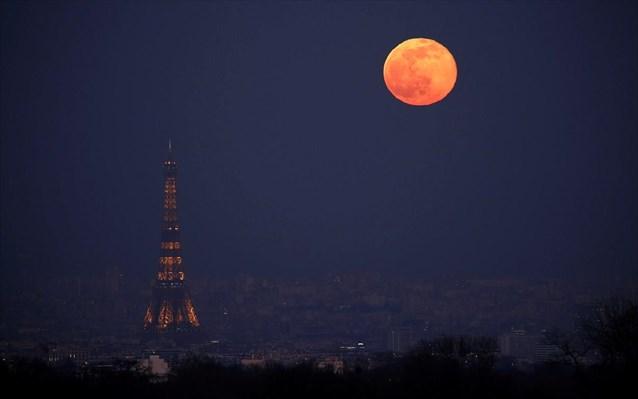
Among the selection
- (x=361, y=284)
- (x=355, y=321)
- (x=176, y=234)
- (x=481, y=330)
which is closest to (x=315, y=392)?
(x=481, y=330)

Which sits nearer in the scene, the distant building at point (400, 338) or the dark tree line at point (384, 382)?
the dark tree line at point (384, 382)

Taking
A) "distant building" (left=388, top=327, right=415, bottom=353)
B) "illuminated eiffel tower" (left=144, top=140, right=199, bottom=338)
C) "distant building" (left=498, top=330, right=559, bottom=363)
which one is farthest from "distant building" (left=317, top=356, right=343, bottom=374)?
"illuminated eiffel tower" (left=144, top=140, right=199, bottom=338)

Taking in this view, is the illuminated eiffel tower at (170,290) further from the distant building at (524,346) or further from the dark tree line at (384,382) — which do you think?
the dark tree line at (384,382)

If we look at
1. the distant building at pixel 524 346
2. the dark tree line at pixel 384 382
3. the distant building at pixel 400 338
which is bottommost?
the dark tree line at pixel 384 382

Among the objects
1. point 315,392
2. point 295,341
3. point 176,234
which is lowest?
point 315,392

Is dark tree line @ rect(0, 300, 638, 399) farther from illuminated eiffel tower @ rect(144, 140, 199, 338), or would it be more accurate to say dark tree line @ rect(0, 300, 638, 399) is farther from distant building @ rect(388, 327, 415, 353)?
illuminated eiffel tower @ rect(144, 140, 199, 338)

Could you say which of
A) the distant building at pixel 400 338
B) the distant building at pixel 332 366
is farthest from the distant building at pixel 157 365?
the distant building at pixel 400 338

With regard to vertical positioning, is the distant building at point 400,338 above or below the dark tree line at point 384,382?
above

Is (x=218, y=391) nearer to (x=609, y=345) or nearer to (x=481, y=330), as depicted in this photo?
(x=609, y=345)

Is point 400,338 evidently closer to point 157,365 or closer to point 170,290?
point 170,290
